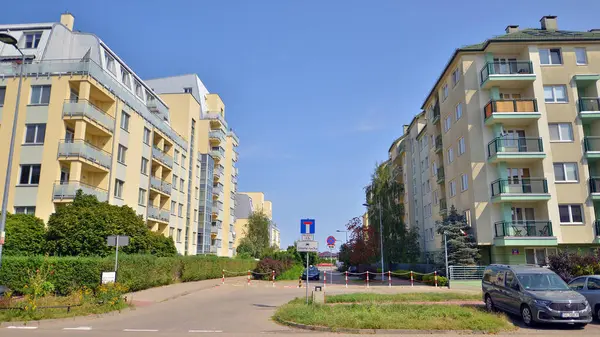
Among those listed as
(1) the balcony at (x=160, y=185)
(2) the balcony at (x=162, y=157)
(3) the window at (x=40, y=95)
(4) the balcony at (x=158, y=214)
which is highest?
(3) the window at (x=40, y=95)

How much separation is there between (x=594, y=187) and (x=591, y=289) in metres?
17.4

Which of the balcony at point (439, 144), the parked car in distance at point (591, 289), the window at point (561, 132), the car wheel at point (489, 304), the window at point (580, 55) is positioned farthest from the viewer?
the balcony at point (439, 144)

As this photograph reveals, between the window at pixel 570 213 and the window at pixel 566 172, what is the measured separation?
5.98 feet

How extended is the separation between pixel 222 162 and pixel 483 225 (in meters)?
42.2

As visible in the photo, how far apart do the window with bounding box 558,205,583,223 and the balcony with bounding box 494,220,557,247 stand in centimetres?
176

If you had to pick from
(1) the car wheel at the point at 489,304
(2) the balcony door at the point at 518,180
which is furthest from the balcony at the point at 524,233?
(1) the car wheel at the point at 489,304

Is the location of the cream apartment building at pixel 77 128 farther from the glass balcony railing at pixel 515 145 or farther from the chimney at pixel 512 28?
→ the chimney at pixel 512 28

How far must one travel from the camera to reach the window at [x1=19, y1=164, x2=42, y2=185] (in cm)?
2728

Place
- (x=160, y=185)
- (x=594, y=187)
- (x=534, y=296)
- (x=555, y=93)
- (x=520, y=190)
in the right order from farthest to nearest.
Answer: (x=160, y=185), (x=555, y=93), (x=520, y=190), (x=594, y=187), (x=534, y=296)

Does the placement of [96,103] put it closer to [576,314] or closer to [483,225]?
[483,225]

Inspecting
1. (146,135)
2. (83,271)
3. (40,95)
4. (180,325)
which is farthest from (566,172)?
(40,95)

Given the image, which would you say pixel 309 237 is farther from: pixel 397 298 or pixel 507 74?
pixel 507 74

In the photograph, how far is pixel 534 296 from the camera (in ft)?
39.8

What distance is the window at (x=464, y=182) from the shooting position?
99.8ft
